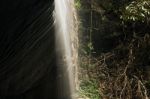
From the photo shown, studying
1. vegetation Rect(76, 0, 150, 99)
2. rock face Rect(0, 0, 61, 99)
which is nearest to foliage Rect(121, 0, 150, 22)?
vegetation Rect(76, 0, 150, 99)

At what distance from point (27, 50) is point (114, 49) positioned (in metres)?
3.72

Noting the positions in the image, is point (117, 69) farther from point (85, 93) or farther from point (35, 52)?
point (35, 52)

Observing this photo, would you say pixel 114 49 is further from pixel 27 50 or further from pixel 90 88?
pixel 27 50

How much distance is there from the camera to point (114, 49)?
208 inches

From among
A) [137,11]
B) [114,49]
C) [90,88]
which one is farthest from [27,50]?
[114,49]

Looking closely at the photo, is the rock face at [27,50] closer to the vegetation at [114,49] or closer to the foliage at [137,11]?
the vegetation at [114,49]

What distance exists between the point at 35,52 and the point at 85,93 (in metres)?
2.89

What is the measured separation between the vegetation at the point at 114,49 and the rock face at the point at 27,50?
2.73 metres

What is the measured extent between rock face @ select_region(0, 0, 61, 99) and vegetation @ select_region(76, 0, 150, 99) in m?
2.73

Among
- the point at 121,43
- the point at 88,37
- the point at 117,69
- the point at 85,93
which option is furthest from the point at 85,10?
the point at 85,93

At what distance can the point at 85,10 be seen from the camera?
18.4 feet

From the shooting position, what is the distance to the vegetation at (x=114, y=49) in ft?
15.2

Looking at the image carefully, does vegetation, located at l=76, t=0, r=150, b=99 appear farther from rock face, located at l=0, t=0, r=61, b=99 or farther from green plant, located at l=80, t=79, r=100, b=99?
rock face, located at l=0, t=0, r=61, b=99

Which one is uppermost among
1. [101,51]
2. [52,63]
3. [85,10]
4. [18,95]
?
[85,10]
